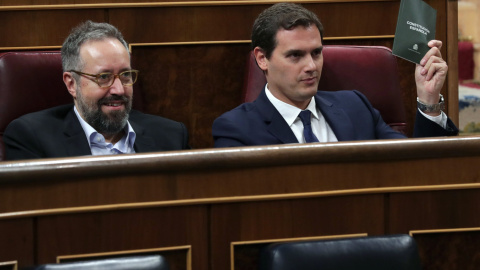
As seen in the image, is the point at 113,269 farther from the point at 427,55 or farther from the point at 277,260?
the point at 427,55

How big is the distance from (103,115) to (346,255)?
0.46 meters

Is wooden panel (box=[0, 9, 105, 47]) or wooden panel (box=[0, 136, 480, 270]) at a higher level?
wooden panel (box=[0, 9, 105, 47])

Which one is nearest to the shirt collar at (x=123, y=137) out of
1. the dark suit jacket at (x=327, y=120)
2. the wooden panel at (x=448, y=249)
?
the dark suit jacket at (x=327, y=120)

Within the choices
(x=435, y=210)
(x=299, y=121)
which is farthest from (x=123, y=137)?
(x=435, y=210)

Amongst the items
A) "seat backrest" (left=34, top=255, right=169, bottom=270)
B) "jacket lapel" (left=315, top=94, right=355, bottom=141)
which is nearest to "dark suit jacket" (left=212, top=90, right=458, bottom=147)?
"jacket lapel" (left=315, top=94, right=355, bottom=141)

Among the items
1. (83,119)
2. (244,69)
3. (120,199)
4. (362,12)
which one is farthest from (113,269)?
(362,12)

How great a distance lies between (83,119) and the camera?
3.44ft

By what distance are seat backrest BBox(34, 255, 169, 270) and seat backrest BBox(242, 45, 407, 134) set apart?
55 cm

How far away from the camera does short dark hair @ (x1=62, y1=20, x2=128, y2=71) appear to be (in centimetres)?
105

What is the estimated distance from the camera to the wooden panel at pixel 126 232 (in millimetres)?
697

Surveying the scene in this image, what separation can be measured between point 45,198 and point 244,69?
0.63 m

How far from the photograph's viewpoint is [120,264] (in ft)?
2.16

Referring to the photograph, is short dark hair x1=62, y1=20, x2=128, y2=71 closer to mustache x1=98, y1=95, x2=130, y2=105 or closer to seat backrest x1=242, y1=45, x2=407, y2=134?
mustache x1=98, y1=95, x2=130, y2=105

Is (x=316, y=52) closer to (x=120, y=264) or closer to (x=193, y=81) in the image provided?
(x=193, y=81)
